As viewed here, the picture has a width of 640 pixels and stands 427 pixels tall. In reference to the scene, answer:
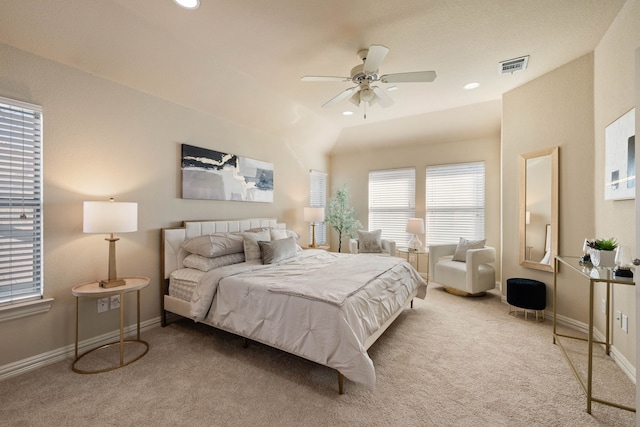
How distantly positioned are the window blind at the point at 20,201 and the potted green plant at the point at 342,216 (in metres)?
4.44

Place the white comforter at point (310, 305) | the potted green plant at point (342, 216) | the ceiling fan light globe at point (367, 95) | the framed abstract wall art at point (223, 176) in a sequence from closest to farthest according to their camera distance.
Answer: the white comforter at point (310, 305)
the ceiling fan light globe at point (367, 95)
the framed abstract wall art at point (223, 176)
the potted green plant at point (342, 216)

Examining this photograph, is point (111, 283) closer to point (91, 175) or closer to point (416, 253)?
point (91, 175)

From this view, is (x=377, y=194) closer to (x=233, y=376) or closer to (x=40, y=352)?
(x=233, y=376)

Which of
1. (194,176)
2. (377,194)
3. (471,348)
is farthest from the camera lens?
(377,194)

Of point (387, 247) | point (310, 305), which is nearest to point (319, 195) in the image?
point (387, 247)

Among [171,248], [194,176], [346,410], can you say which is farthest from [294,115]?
[346,410]

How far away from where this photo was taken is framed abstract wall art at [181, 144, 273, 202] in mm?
3578

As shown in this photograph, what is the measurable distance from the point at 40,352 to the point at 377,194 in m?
5.52

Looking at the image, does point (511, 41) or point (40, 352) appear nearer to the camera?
point (40, 352)

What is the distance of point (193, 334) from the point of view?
3.01 metres

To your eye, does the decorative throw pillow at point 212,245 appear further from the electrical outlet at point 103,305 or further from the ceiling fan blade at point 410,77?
the ceiling fan blade at point 410,77

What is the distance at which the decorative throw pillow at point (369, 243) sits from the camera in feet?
17.4

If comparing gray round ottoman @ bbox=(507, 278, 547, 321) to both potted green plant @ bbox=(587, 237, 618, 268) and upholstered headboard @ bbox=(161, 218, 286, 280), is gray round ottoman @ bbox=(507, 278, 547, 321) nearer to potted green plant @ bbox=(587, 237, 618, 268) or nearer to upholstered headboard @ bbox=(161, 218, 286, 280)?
potted green plant @ bbox=(587, 237, 618, 268)

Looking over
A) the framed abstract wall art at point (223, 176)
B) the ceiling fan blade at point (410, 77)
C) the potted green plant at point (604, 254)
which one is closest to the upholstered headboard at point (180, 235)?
the framed abstract wall art at point (223, 176)
